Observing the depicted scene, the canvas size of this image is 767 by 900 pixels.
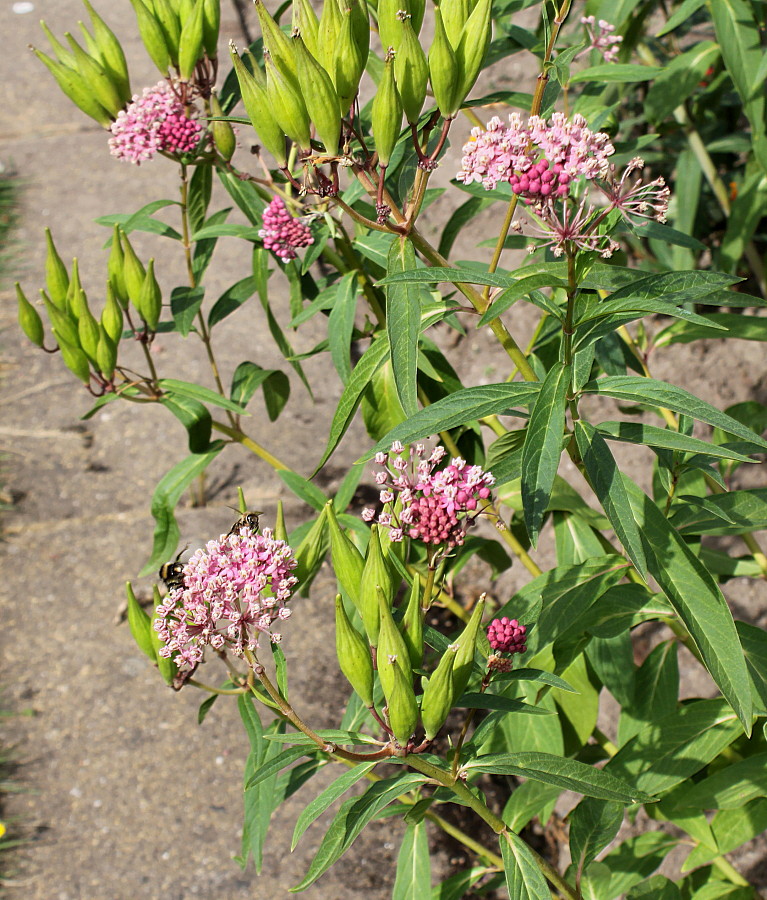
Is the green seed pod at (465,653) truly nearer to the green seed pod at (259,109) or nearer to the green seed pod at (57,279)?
the green seed pod at (259,109)

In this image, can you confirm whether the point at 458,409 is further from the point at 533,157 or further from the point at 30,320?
the point at 30,320

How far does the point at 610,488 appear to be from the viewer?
3.31 feet

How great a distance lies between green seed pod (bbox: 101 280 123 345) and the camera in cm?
144

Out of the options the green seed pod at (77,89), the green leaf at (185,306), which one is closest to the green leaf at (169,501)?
the green leaf at (185,306)

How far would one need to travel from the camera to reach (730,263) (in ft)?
7.16

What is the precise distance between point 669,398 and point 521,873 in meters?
0.53

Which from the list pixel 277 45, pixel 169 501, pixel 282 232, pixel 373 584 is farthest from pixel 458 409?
pixel 169 501

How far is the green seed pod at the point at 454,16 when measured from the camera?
100 cm

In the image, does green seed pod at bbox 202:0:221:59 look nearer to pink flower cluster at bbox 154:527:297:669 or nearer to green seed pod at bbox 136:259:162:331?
green seed pod at bbox 136:259:162:331

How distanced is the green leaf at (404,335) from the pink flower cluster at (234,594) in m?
0.22

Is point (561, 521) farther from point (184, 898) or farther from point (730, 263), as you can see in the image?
point (184, 898)

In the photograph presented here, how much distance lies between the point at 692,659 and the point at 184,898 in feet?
4.27

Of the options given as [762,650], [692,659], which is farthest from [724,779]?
[692,659]

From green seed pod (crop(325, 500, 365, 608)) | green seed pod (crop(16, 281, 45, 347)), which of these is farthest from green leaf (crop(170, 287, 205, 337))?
green seed pod (crop(325, 500, 365, 608))
